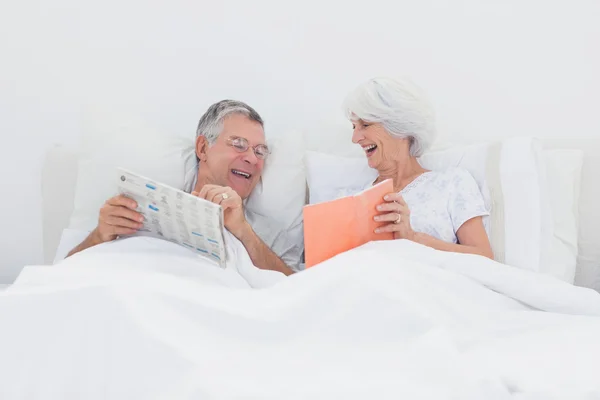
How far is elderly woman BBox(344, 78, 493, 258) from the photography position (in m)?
1.67

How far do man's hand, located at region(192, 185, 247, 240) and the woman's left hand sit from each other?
34 cm

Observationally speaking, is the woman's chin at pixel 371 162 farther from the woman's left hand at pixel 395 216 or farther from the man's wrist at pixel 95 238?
the man's wrist at pixel 95 238

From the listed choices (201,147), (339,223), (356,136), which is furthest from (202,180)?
(339,223)

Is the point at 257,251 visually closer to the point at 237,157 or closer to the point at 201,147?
the point at 237,157

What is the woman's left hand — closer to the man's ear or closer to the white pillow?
the white pillow

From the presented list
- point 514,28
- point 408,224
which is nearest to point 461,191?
point 408,224

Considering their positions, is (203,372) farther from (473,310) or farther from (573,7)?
(573,7)

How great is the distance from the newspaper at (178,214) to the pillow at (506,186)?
0.55 m

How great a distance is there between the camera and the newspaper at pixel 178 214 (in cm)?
131

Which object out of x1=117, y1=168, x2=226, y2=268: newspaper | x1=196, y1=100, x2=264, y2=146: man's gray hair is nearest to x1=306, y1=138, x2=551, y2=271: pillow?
x1=196, y1=100, x2=264, y2=146: man's gray hair

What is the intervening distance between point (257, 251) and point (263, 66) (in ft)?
2.93

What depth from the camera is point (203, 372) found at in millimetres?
790

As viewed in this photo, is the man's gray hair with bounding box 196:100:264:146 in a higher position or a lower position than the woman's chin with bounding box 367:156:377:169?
higher

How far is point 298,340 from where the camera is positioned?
92 cm
